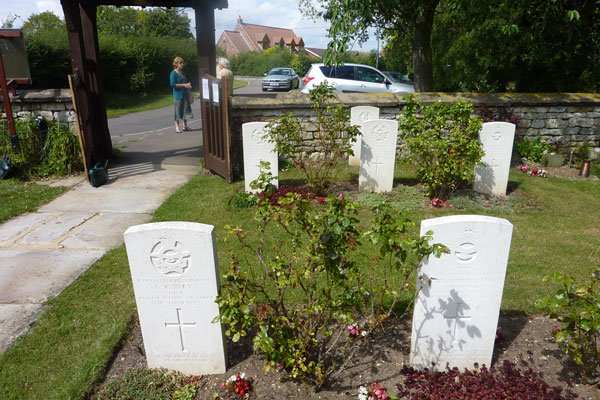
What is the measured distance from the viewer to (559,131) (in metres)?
9.34

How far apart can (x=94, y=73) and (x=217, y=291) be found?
7.01 meters

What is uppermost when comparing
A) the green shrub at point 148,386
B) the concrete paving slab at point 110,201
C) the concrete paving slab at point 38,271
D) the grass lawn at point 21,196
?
the grass lawn at point 21,196

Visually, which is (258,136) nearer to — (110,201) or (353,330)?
(110,201)

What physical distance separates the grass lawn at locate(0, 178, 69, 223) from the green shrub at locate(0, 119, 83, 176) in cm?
41

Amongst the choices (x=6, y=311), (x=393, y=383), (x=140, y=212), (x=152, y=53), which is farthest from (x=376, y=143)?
(x=152, y=53)

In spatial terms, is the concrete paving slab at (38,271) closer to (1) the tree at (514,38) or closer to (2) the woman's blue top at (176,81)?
(1) the tree at (514,38)

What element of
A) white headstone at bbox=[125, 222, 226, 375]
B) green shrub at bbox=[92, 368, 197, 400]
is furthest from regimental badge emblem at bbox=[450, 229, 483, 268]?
green shrub at bbox=[92, 368, 197, 400]

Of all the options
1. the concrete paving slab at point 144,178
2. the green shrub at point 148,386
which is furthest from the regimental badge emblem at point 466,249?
the concrete paving slab at point 144,178

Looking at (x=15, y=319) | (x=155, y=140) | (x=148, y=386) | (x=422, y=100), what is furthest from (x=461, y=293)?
(x=155, y=140)

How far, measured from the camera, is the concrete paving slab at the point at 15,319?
3666mm

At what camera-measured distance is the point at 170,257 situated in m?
3.06

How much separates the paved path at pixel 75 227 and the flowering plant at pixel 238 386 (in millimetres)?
1912

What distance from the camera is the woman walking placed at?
10.9 m

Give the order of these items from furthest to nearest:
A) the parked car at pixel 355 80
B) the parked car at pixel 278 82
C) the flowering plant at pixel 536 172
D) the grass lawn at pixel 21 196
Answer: the parked car at pixel 278 82 < the parked car at pixel 355 80 < the flowering plant at pixel 536 172 < the grass lawn at pixel 21 196
